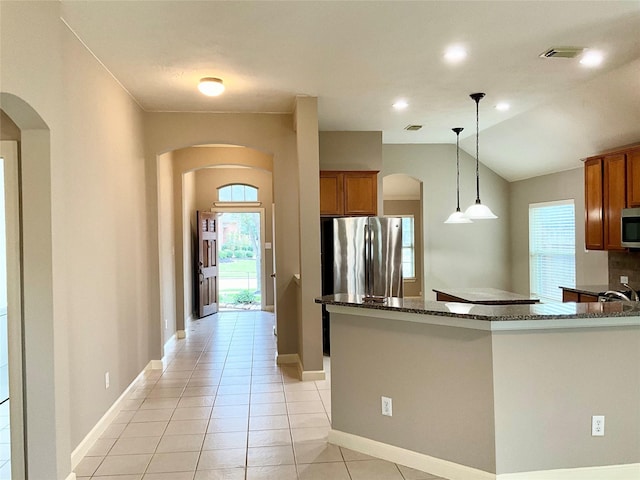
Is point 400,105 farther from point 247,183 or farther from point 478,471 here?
point 247,183

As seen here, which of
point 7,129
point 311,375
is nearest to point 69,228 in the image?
point 7,129

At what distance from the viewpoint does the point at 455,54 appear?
3627 mm

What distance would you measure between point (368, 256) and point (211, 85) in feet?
8.89

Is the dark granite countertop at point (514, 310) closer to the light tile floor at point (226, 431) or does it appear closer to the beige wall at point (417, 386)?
the beige wall at point (417, 386)

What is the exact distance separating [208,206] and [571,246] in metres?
6.35

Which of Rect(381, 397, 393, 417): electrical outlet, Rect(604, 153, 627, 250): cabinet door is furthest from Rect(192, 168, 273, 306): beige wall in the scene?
Rect(381, 397, 393, 417): electrical outlet

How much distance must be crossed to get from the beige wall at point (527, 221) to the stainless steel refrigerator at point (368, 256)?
8.40 feet

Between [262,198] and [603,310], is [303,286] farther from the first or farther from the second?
[262,198]

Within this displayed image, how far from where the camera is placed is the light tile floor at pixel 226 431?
289cm

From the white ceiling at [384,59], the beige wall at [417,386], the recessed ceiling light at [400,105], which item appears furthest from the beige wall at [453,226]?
the beige wall at [417,386]

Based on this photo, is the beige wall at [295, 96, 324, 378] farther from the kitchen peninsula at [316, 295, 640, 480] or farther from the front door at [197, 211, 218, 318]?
the front door at [197, 211, 218, 318]

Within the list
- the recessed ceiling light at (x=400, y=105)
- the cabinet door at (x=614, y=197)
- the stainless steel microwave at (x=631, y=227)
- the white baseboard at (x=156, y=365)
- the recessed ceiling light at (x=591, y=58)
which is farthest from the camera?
the white baseboard at (x=156, y=365)

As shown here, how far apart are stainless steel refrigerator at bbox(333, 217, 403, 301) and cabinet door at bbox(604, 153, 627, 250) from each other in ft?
7.43

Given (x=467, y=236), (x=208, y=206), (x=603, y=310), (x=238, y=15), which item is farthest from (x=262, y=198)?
(x=603, y=310)
